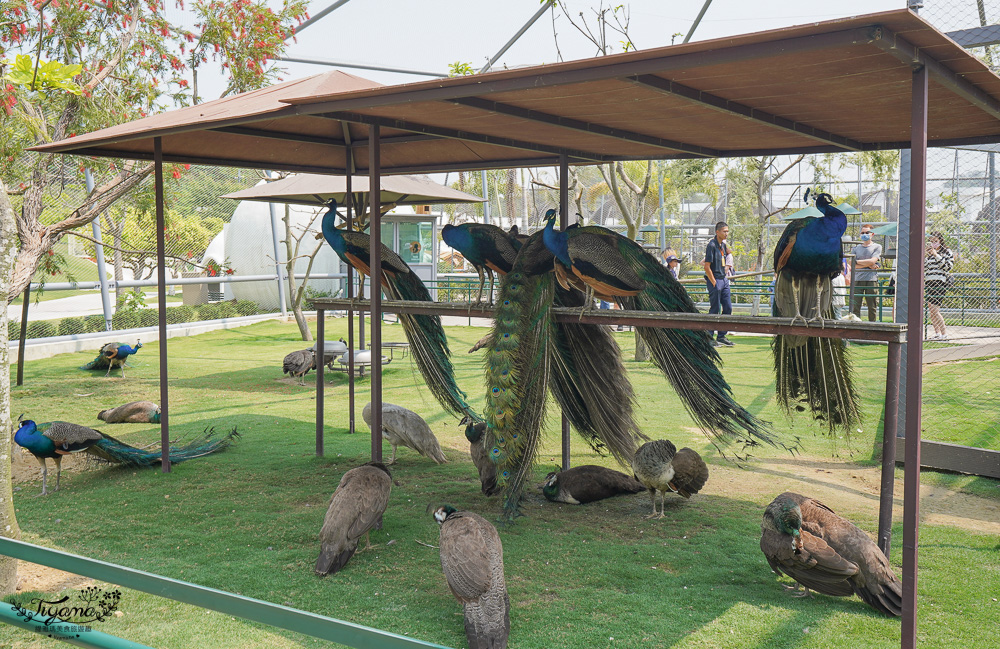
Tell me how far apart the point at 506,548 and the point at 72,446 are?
334 centimetres

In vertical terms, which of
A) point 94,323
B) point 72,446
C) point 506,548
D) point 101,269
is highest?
point 101,269

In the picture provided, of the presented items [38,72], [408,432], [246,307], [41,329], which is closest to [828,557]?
[408,432]

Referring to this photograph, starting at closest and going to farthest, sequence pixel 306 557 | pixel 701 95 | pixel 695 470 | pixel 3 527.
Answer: pixel 701 95 < pixel 3 527 < pixel 306 557 < pixel 695 470

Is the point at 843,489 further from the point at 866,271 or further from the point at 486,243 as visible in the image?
the point at 866,271

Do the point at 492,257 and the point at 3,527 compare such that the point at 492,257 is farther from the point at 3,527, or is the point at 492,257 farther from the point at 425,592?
the point at 3,527

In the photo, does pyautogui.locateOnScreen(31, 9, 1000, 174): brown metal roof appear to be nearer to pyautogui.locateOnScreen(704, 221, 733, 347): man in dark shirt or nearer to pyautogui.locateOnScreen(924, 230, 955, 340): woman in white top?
pyautogui.locateOnScreen(924, 230, 955, 340): woman in white top

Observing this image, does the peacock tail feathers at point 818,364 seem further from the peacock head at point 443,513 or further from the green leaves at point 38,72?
the green leaves at point 38,72

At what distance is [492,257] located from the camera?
5648 mm

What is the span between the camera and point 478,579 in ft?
11.0

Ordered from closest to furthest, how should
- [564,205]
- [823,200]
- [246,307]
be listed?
[823,200]
[564,205]
[246,307]

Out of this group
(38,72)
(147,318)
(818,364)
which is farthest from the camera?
(147,318)

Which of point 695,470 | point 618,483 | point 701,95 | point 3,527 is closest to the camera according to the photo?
point 701,95

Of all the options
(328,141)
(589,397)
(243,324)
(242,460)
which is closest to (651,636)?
(589,397)

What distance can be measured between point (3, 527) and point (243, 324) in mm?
12828
